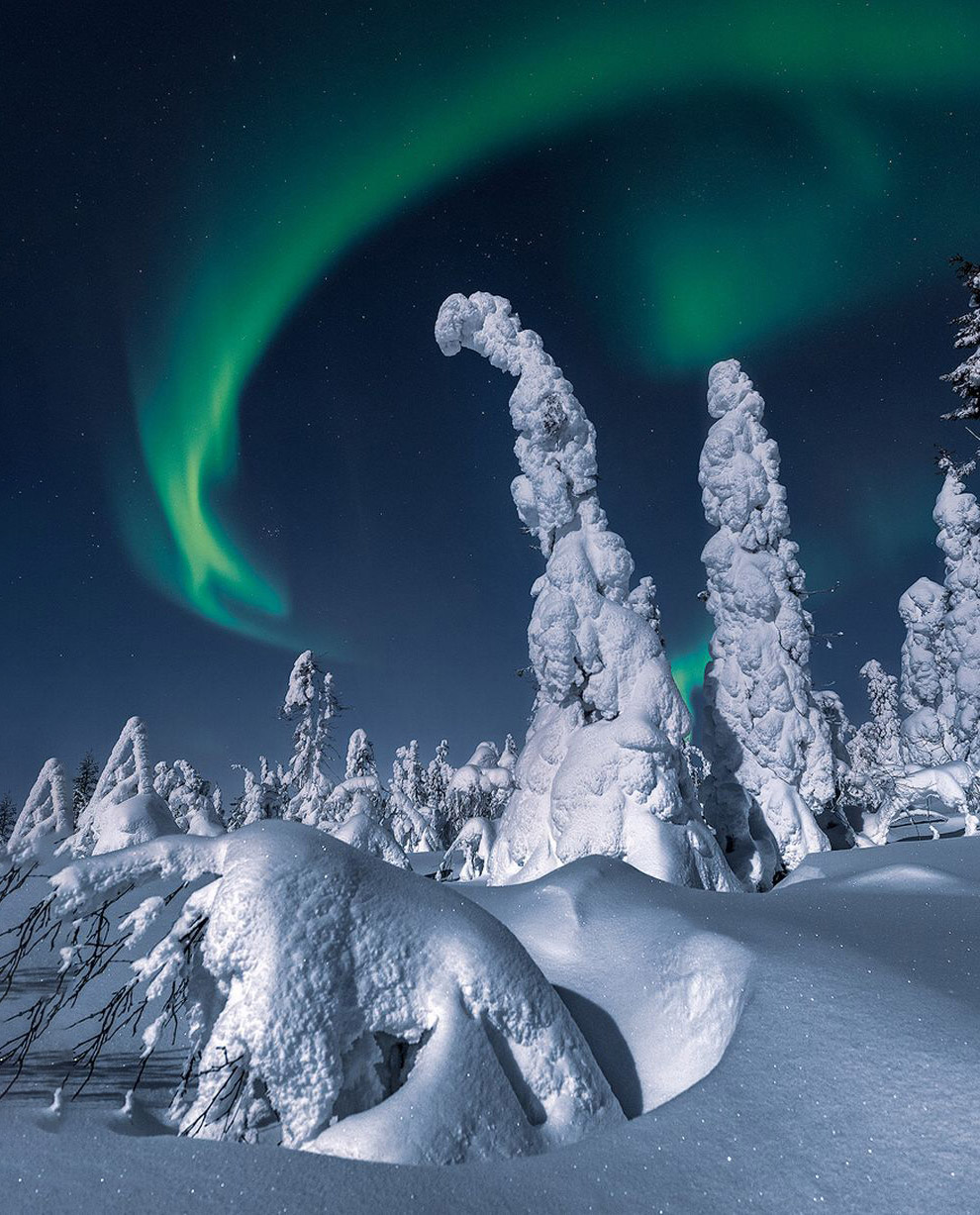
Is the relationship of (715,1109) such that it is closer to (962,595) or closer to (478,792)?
(962,595)

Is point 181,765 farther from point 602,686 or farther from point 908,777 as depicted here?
point 908,777

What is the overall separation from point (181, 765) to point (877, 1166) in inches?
1709

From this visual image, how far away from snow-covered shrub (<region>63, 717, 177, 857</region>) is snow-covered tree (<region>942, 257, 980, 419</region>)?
12.8 metres

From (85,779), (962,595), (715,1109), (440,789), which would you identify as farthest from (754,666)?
(85,779)

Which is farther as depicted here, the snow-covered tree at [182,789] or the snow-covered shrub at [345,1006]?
the snow-covered tree at [182,789]

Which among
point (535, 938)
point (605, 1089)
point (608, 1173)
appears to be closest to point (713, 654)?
point (535, 938)

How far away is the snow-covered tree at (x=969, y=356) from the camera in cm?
984

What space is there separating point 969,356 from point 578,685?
904 centimetres

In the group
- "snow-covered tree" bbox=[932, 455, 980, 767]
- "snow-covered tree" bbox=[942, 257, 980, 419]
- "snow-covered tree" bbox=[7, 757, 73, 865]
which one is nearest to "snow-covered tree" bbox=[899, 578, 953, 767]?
"snow-covered tree" bbox=[932, 455, 980, 767]

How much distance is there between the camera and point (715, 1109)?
2361 mm

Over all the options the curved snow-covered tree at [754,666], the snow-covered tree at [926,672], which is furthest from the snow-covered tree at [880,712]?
the curved snow-covered tree at [754,666]

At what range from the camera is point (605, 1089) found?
3.19m

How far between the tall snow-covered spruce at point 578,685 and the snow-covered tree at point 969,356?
6450 mm

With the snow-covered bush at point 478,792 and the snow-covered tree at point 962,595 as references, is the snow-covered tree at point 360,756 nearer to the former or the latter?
the snow-covered bush at point 478,792
